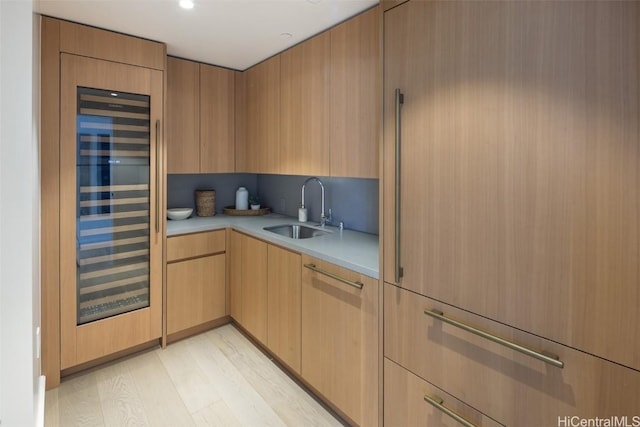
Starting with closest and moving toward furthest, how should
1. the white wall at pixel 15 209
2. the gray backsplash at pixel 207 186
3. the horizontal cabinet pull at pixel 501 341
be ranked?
the white wall at pixel 15 209 < the horizontal cabinet pull at pixel 501 341 < the gray backsplash at pixel 207 186

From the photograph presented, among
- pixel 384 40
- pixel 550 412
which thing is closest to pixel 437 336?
pixel 550 412

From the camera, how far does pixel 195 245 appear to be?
2846 millimetres

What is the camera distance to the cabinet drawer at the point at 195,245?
8.96 feet

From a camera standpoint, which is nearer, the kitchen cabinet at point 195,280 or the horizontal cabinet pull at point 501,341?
the horizontal cabinet pull at point 501,341

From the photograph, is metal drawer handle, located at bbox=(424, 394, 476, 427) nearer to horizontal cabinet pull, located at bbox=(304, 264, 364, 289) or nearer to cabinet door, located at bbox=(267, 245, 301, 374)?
horizontal cabinet pull, located at bbox=(304, 264, 364, 289)

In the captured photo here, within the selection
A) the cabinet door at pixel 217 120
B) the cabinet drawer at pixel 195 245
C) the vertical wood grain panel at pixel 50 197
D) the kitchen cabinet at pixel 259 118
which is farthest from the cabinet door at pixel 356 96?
the vertical wood grain panel at pixel 50 197

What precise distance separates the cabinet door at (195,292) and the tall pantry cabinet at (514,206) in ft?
5.95

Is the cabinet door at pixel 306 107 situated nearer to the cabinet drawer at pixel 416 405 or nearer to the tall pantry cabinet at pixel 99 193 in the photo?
the tall pantry cabinet at pixel 99 193

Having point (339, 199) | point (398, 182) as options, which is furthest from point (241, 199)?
point (398, 182)

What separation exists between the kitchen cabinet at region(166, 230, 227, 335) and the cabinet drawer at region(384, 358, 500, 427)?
1794 millimetres

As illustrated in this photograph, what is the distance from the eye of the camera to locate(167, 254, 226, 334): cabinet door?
2.77 m

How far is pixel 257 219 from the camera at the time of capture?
3.26 m

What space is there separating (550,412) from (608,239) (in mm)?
586

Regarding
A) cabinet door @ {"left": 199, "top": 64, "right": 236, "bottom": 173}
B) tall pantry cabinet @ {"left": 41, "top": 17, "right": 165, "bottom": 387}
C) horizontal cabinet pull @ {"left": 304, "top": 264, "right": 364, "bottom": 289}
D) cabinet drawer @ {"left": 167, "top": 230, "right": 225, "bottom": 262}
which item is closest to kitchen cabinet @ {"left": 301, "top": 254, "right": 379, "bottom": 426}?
horizontal cabinet pull @ {"left": 304, "top": 264, "right": 364, "bottom": 289}
